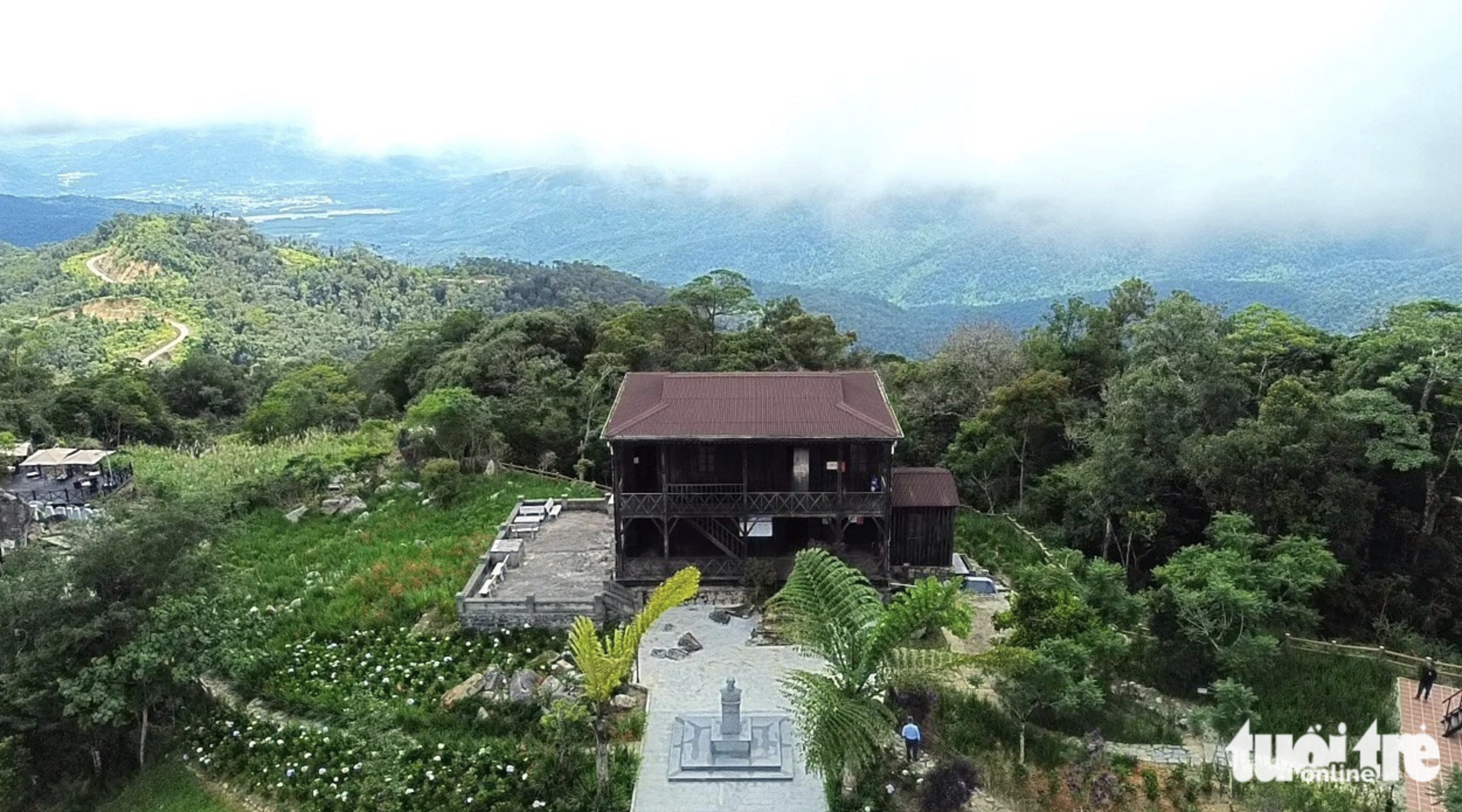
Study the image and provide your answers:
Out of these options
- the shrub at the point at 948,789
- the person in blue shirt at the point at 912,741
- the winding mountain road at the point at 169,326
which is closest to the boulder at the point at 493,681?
the person in blue shirt at the point at 912,741

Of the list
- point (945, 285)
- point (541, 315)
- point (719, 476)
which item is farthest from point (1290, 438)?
point (945, 285)

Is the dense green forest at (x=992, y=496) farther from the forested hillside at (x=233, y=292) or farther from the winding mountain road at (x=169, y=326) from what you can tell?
the forested hillside at (x=233, y=292)

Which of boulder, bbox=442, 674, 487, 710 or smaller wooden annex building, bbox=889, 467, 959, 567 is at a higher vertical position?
smaller wooden annex building, bbox=889, 467, 959, 567

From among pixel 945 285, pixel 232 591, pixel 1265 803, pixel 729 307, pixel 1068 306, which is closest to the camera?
pixel 1265 803

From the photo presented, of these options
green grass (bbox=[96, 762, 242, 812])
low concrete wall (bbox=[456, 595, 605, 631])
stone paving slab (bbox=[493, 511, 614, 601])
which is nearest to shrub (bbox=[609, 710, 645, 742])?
low concrete wall (bbox=[456, 595, 605, 631])

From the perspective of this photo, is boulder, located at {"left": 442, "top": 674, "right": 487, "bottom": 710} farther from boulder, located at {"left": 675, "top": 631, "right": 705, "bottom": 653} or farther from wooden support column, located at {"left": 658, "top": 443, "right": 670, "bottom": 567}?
wooden support column, located at {"left": 658, "top": 443, "right": 670, "bottom": 567}

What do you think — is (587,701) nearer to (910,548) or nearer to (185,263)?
(910,548)

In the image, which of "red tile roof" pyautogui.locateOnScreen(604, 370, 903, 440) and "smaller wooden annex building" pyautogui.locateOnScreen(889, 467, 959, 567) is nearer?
"red tile roof" pyautogui.locateOnScreen(604, 370, 903, 440)
